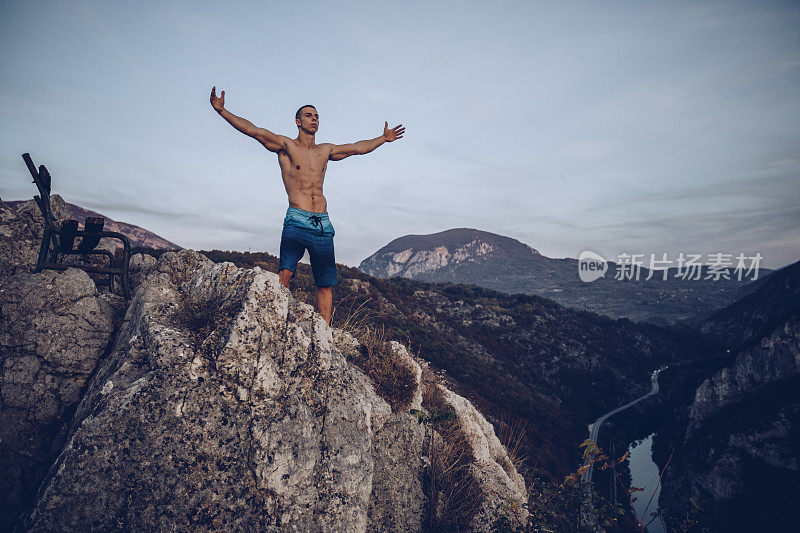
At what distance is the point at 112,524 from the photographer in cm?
278

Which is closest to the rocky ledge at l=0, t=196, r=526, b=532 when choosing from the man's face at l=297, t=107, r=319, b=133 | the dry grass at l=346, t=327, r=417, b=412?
the dry grass at l=346, t=327, r=417, b=412

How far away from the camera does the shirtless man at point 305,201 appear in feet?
16.7

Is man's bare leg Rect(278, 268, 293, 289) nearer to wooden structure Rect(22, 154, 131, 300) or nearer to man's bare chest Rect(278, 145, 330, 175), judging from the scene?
man's bare chest Rect(278, 145, 330, 175)

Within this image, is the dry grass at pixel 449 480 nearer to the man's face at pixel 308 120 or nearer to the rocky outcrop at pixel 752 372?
the man's face at pixel 308 120

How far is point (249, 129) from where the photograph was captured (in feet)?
→ 16.0

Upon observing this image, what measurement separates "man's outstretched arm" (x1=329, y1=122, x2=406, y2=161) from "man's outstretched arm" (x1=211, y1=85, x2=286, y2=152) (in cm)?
85

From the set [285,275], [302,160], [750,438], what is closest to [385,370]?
[285,275]

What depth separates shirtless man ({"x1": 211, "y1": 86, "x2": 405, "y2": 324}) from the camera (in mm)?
5082

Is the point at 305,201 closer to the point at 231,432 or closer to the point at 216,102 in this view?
the point at 216,102

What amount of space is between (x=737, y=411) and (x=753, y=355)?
22.8ft

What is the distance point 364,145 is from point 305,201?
1.52 m

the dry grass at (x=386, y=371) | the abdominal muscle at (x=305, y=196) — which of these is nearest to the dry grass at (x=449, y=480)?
the dry grass at (x=386, y=371)

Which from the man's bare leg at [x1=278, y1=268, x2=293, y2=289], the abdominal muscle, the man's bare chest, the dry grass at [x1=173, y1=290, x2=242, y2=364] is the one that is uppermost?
the man's bare chest

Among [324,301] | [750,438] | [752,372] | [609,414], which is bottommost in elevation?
[609,414]
